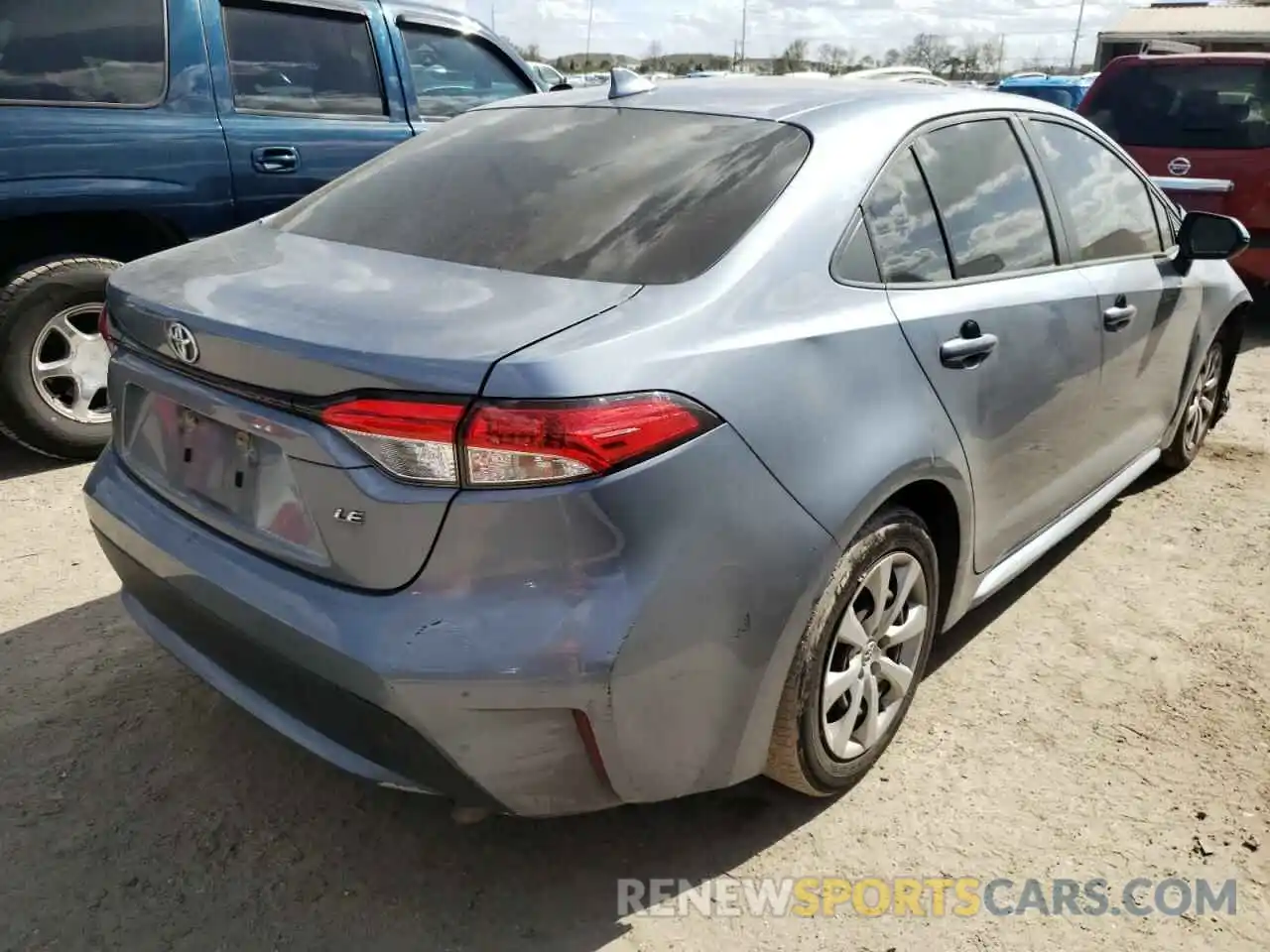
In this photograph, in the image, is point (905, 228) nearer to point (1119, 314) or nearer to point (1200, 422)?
point (1119, 314)

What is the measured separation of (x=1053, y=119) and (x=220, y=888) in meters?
3.11

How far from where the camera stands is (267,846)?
2.35 metres

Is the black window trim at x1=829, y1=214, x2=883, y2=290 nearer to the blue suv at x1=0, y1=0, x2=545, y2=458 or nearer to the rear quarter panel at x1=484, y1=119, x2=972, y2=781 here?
the rear quarter panel at x1=484, y1=119, x2=972, y2=781

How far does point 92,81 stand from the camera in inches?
163

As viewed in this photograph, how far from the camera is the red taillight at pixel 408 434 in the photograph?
176 cm

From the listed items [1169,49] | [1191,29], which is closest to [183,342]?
[1169,49]

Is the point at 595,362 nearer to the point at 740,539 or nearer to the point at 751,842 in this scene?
the point at 740,539

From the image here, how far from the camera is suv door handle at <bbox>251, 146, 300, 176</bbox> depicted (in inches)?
181

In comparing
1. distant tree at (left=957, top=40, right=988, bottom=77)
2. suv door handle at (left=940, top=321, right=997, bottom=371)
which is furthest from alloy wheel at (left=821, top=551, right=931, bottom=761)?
distant tree at (left=957, top=40, right=988, bottom=77)

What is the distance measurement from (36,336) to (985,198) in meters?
3.53

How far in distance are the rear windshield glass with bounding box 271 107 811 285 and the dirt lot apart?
4.20ft

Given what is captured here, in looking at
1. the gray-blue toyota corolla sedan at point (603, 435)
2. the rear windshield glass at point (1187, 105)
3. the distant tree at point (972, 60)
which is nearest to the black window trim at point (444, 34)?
the gray-blue toyota corolla sedan at point (603, 435)

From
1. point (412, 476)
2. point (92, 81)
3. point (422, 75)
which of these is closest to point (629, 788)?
point (412, 476)

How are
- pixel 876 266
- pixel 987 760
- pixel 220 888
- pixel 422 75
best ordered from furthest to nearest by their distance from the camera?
pixel 422 75, pixel 987 760, pixel 876 266, pixel 220 888
